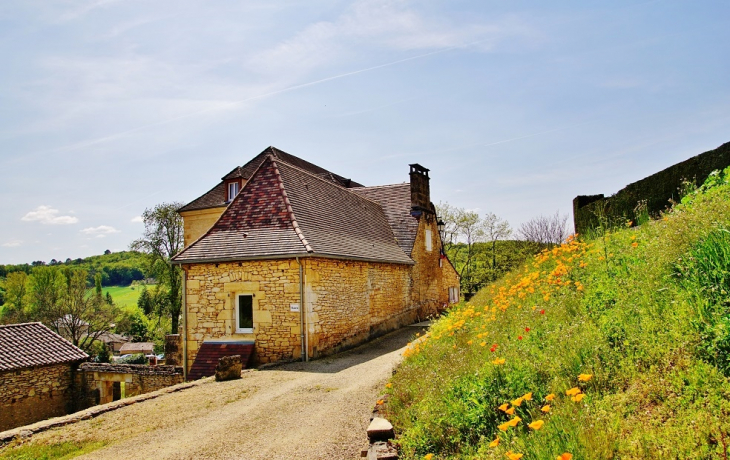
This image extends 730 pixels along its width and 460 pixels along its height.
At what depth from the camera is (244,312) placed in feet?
42.6

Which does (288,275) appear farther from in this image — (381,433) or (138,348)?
(138,348)

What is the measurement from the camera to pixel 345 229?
16719 mm

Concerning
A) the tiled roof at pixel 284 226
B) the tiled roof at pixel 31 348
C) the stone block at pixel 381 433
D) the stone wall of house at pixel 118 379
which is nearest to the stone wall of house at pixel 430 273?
the tiled roof at pixel 284 226

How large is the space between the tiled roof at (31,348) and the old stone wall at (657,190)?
22334 mm

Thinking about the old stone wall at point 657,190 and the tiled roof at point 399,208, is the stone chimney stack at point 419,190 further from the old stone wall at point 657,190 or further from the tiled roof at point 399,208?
the old stone wall at point 657,190

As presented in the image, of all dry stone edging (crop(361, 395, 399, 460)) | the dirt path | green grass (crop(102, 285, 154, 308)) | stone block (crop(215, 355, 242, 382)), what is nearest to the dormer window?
stone block (crop(215, 355, 242, 382))

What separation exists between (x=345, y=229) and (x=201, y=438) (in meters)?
11.0

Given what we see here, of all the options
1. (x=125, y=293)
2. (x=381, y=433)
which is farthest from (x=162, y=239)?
(x=125, y=293)

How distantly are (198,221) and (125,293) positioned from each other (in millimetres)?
75030

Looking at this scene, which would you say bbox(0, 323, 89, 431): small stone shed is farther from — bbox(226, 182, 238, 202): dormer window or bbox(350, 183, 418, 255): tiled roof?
bbox(350, 183, 418, 255): tiled roof

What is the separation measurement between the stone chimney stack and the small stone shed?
18.0 meters

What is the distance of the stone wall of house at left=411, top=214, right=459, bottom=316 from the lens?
71.3ft

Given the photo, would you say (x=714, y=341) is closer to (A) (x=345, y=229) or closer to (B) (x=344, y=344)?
(B) (x=344, y=344)

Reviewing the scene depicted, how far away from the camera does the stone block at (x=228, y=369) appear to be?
10.2m
